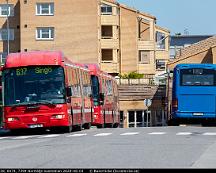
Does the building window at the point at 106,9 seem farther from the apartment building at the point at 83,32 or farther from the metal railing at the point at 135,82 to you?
the metal railing at the point at 135,82

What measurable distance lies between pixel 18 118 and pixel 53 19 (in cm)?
5210

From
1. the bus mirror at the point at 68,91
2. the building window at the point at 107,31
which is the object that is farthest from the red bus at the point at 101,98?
the building window at the point at 107,31

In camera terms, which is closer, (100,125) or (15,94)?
(15,94)

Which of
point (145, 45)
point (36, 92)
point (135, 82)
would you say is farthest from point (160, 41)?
point (36, 92)

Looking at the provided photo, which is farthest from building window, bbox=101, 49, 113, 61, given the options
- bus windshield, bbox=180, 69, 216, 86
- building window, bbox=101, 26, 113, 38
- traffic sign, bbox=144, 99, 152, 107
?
bus windshield, bbox=180, 69, 216, 86

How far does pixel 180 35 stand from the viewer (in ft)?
497

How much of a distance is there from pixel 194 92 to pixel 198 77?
0.80m

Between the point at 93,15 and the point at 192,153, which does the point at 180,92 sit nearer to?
the point at 192,153

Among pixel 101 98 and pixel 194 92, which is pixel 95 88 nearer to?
pixel 101 98

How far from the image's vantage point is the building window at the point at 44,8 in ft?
278

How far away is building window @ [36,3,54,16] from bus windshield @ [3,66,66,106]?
52.0 metres

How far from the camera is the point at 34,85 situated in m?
33.0

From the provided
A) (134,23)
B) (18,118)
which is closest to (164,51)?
(134,23)

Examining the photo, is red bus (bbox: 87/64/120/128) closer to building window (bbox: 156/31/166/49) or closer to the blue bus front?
the blue bus front
